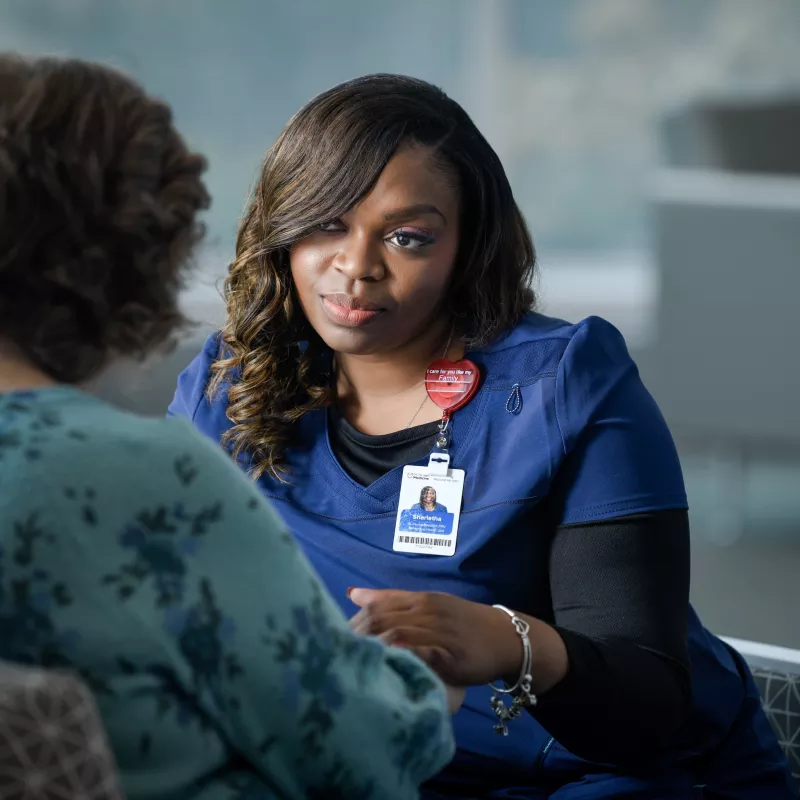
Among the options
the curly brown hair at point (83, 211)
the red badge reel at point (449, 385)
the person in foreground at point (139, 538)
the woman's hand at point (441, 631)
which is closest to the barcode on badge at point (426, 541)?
the red badge reel at point (449, 385)

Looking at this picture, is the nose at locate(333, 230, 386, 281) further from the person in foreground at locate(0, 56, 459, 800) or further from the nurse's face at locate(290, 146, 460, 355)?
the person in foreground at locate(0, 56, 459, 800)

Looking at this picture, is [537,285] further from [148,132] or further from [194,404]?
[148,132]

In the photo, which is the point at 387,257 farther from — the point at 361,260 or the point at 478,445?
the point at 478,445

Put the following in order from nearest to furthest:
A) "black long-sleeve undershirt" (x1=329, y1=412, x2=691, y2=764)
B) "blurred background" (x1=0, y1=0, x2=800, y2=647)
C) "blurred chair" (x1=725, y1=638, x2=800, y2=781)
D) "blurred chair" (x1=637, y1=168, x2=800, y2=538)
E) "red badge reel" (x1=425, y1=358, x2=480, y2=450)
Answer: "black long-sleeve undershirt" (x1=329, y1=412, x2=691, y2=764)
"red badge reel" (x1=425, y1=358, x2=480, y2=450)
"blurred chair" (x1=725, y1=638, x2=800, y2=781)
"blurred chair" (x1=637, y1=168, x2=800, y2=538)
"blurred background" (x1=0, y1=0, x2=800, y2=647)

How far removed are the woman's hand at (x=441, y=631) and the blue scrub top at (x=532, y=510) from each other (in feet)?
0.79

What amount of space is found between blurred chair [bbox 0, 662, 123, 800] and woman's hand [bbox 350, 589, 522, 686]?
38 centimetres

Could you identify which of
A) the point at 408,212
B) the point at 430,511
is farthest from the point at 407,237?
the point at 430,511

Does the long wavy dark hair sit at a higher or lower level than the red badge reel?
higher

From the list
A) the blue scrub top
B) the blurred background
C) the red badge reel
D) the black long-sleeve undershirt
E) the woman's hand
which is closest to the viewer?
the woman's hand

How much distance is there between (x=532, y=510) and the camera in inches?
56.0

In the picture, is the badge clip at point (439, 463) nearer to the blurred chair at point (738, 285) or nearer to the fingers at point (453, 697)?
the fingers at point (453, 697)

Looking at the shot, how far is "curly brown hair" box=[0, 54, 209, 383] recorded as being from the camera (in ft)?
2.88

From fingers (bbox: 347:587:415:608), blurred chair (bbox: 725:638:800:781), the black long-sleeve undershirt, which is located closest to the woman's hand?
fingers (bbox: 347:587:415:608)

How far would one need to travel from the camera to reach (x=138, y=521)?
0.84m
